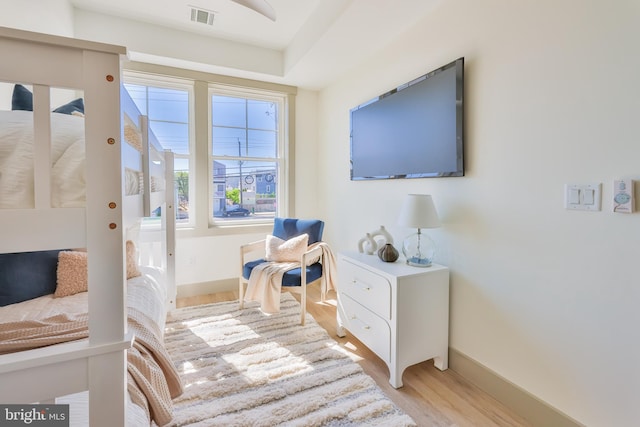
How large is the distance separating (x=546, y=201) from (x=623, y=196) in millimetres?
276

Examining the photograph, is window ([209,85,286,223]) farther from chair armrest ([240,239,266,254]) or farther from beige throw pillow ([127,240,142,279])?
beige throw pillow ([127,240,142,279])

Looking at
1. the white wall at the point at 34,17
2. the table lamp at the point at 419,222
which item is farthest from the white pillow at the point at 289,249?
the white wall at the point at 34,17

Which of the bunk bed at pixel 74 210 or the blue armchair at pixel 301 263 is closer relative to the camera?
the bunk bed at pixel 74 210

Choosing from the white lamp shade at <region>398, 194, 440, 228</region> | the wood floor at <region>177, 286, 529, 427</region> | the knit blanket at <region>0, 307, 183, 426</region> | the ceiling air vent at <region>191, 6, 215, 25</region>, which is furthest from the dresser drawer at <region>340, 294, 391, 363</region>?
the ceiling air vent at <region>191, 6, 215, 25</region>

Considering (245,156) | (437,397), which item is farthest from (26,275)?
(437,397)

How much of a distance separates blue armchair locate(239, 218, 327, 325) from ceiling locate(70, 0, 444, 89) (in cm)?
155

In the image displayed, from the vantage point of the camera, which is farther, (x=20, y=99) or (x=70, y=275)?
(x=70, y=275)

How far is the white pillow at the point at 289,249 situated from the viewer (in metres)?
2.65

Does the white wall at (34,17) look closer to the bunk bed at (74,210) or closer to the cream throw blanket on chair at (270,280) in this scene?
the bunk bed at (74,210)

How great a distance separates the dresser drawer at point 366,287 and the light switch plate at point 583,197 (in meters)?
0.94

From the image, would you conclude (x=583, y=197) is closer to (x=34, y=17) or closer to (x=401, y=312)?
(x=401, y=312)

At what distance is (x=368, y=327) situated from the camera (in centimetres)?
189

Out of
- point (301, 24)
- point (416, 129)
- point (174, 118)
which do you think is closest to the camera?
point (416, 129)

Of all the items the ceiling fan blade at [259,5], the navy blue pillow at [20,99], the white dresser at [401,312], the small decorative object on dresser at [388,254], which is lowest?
the white dresser at [401,312]
